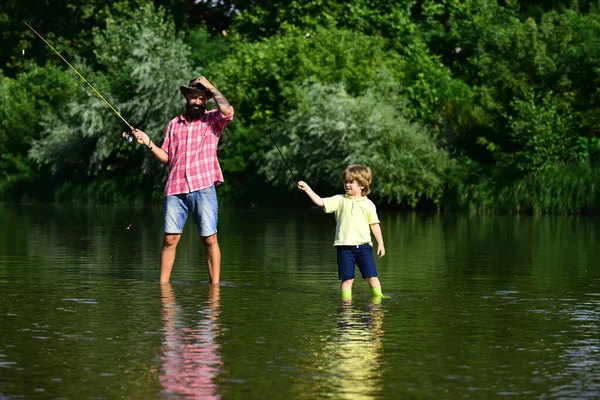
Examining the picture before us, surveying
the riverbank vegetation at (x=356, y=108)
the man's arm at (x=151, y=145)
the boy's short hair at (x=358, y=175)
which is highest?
the riverbank vegetation at (x=356, y=108)

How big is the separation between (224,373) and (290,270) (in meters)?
8.10

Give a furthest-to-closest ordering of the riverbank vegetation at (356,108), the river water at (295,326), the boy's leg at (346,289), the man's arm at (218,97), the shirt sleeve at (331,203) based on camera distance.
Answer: the riverbank vegetation at (356,108) < the man's arm at (218,97) < the boy's leg at (346,289) < the shirt sleeve at (331,203) < the river water at (295,326)

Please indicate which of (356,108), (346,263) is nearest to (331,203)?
(346,263)

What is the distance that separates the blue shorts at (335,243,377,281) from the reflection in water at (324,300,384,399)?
1.92ft

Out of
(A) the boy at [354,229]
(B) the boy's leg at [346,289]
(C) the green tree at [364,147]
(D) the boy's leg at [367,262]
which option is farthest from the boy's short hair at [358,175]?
(C) the green tree at [364,147]

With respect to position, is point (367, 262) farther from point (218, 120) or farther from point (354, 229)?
point (218, 120)

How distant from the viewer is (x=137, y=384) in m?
7.87

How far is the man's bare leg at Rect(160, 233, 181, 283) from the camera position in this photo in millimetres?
13883

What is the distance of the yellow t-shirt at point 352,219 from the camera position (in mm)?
12508

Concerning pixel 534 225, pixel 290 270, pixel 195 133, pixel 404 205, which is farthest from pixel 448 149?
pixel 195 133

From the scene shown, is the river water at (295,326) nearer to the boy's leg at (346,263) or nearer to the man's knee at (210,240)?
the boy's leg at (346,263)

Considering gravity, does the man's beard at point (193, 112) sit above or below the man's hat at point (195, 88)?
below

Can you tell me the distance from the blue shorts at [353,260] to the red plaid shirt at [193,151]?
176 cm

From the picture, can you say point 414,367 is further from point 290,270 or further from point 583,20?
point 583,20
